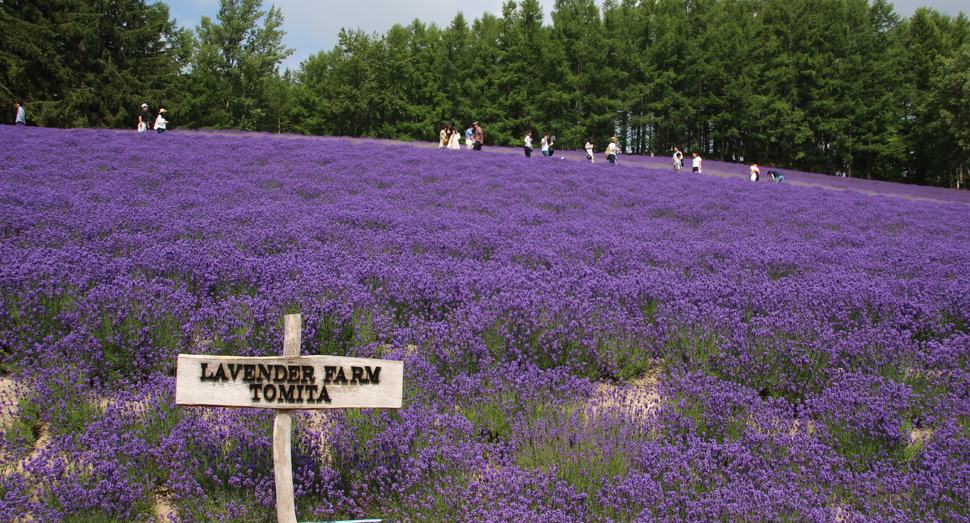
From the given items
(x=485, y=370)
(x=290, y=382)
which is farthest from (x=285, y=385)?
(x=485, y=370)

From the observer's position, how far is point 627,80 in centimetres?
4862

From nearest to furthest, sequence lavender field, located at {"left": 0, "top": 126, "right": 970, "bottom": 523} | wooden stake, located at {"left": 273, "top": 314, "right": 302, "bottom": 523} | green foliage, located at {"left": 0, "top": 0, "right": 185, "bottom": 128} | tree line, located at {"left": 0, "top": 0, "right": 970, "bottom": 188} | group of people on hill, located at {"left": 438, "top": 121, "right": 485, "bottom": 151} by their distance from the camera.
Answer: wooden stake, located at {"left": 273, "top": 314, "right": 302, "bottom": 523} → lavender field, located at {"left": 0, "top": 126, "right": 970, "bottom": 523} → group of people on hill, located at {"left": 438, "top": 121, "right": 485, "bottom": 151} → green foliage, located at {"left": 0, "top": 0, "right": 185, "bottom": 128} → tree line, located at {"left": 0, "top": 0, "right": 970, "bottom": 188}

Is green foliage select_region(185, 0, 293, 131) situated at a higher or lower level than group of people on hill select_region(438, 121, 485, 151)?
higher

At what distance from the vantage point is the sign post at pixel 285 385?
2.02 metres

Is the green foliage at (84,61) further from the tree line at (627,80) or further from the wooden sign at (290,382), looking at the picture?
the wooden sign at (290,382)

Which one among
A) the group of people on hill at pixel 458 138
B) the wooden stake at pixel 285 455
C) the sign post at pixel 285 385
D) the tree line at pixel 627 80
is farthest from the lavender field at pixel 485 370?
the tree line at pixel 627 80

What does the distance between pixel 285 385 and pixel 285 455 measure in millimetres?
252

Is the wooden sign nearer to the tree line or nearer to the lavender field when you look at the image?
the lavender field

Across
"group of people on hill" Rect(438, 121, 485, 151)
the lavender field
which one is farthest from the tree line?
the lavender field

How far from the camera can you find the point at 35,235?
4.86 m

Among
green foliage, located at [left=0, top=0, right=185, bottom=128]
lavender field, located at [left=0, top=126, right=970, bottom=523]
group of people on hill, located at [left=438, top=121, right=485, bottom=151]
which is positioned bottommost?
lavender field, located at [left=0, top=126, right=970, bottom=523]

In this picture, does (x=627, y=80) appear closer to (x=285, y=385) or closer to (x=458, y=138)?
(x=458, y=138)

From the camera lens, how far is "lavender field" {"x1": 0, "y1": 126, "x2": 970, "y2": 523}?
231 centimetres

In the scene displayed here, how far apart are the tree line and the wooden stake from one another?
4190 cm
